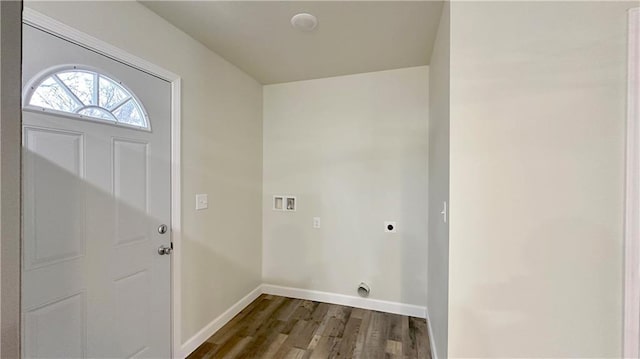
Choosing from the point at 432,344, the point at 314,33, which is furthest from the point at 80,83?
the point at 432,344

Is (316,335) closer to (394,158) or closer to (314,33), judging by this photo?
(394,158)

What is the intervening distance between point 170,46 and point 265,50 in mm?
729

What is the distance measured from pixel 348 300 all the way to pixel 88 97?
2.69m

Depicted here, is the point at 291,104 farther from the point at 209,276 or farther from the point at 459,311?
the point at 459,311

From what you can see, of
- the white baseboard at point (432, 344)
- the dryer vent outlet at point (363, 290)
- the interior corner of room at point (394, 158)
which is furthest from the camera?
the dryer vent outlet at point (363, 290)

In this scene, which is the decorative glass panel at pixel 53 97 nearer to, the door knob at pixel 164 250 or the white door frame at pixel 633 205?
the door knob at pixel 164 250

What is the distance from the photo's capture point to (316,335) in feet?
7.41

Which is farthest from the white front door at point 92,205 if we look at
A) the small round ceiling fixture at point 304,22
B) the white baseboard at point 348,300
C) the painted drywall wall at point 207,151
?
the white baseboard at point 348,300

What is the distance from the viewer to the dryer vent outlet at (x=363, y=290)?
8.84 ft

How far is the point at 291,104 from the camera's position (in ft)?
9.81

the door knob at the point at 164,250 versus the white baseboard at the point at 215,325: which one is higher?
the door knob at the point at 164,250

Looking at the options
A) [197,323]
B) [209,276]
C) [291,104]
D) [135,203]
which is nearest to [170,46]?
[135,203]

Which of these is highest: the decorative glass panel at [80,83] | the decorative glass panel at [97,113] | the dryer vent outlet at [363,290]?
the decorative glass panel at [80,83]

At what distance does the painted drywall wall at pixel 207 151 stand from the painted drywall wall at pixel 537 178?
1.83m
